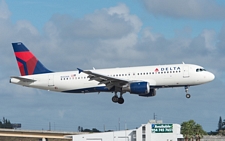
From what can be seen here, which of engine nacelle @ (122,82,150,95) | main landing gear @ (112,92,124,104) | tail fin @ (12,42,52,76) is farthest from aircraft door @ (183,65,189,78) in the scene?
tail fin @ (12,42,52,76)

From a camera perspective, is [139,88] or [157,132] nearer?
[139,88]

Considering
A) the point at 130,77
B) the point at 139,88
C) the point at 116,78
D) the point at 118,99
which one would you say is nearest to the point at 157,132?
the point at 118,99

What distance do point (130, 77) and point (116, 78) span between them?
7.60 ft

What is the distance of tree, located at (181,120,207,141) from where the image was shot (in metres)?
117

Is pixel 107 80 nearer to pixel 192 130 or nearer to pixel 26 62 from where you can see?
pixel 26 62

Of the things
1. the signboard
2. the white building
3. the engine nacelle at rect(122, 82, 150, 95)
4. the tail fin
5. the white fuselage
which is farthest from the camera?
the white building

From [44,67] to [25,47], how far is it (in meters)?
6.00

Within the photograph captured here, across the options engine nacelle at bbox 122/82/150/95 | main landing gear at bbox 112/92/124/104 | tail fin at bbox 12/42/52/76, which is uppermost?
tail fin at bbox 12/42/52/76

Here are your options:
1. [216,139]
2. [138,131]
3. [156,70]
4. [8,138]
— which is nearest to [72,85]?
[156,70]

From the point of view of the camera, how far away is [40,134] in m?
134

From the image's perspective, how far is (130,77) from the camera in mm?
88812

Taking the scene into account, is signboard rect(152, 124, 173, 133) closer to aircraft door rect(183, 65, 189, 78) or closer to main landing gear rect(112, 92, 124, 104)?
main landing gear rect(112, 92, 124, 104)

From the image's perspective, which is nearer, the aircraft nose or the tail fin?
the aircraft nose

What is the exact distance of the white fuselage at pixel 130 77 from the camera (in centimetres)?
8675
